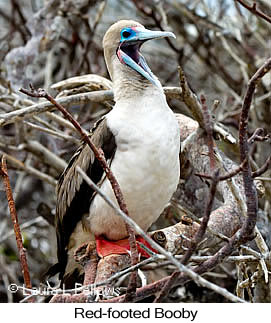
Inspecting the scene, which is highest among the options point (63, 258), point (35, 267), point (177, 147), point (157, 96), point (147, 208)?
point (157, 96)

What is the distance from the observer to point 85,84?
3.89m

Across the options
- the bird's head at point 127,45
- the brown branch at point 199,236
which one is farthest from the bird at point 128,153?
the brown branch at point 199,236

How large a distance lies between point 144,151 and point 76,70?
2.50m

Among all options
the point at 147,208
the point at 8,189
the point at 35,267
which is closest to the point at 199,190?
the point at 147,208

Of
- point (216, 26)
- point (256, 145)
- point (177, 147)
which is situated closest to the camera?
point (177, 147)

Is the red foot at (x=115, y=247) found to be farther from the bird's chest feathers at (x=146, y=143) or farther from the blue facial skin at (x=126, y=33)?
the blue facial skin at (x=126, y=33)

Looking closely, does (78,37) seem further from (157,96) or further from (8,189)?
(8,189)

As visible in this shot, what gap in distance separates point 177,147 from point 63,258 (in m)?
1.00

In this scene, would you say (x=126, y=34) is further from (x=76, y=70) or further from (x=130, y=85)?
(x=76, y=70)

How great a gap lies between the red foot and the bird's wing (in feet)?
0.63

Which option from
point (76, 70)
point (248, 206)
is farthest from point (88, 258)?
point (76, 70)

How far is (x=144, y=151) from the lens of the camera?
2908 millimetres

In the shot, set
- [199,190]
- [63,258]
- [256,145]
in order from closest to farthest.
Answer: [63,258] → [199,190] → [256,145]

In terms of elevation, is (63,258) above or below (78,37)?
below
